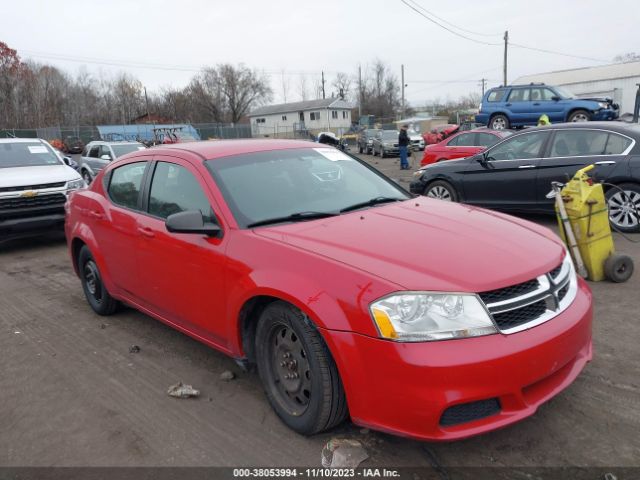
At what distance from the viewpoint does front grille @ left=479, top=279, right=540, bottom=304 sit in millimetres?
2420

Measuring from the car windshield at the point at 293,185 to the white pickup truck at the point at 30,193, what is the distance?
5955 millimetres

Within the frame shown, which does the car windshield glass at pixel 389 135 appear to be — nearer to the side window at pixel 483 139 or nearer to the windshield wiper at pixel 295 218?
the side window at pixel 483 139

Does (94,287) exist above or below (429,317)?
below

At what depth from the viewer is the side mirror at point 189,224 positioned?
3.15m

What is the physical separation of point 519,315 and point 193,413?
2.09 meters

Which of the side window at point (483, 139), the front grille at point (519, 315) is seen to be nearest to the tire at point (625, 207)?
the front grille at point (519, 315)

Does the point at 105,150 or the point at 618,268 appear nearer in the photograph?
the point at 618,268

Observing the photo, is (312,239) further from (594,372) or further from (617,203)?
(617,203)

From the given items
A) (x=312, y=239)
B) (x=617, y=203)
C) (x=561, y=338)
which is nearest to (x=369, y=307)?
(x=312, y=239)

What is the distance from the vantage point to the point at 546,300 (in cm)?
262

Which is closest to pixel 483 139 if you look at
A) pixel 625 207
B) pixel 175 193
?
pixel 625 207

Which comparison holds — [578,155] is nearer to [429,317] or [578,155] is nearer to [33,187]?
[429,317]

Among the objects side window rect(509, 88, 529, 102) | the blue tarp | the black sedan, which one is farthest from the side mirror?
the blue tarp

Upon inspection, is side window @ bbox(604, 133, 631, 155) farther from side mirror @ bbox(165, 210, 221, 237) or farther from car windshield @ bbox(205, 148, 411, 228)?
side mirror @ bbox(165, 210, 221, 237)
